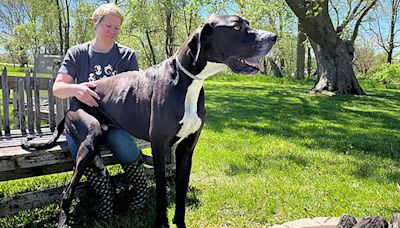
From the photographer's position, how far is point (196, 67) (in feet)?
7.86

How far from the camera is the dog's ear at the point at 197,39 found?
2.29 m

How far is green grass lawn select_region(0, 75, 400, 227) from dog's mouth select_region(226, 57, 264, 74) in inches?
57.5

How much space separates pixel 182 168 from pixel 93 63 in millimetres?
1163

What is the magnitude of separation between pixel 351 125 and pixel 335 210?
452 cm

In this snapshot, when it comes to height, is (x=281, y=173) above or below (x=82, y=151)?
below

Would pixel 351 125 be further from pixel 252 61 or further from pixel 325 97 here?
pixel 252 61

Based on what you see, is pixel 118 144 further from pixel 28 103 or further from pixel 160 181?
pixel 28 103

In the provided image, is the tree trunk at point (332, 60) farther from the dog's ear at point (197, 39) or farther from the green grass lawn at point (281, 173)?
the dog's ear at point (197, 39)

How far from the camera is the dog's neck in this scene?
2.38m

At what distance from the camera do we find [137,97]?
2.64 m

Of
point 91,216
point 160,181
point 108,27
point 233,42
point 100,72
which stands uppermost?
point 108,27

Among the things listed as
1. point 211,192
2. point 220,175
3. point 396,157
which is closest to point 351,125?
point 396,157

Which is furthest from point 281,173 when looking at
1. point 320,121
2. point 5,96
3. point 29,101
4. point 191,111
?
point 320,121

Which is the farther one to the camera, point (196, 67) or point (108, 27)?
point (108, 27)
